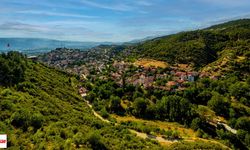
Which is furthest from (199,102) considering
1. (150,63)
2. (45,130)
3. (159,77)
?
(150,63)

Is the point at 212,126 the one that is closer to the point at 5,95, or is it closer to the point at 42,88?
the point at 42,88

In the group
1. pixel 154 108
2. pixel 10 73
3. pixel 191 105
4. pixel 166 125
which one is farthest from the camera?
pixel 191 105

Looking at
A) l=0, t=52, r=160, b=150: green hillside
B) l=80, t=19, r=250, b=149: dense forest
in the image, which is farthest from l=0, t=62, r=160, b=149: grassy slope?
l=80, t=19, r=250, b=149: dense forest

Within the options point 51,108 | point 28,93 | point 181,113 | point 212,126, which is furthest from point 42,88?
point 212,126

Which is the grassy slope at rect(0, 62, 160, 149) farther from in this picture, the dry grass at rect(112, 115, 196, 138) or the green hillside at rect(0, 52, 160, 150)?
the dry grass at rect(112, 115, 196, 138)

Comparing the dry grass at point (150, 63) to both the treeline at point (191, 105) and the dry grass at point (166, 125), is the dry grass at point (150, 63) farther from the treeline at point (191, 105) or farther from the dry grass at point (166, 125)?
the dry grass at point (166, 125)

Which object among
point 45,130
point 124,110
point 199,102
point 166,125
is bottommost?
point 166,125

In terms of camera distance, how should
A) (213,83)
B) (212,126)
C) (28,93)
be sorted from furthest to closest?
(213,83) < (212,126) < (28,93)

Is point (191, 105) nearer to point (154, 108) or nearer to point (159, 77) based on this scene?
point (154, 108)
